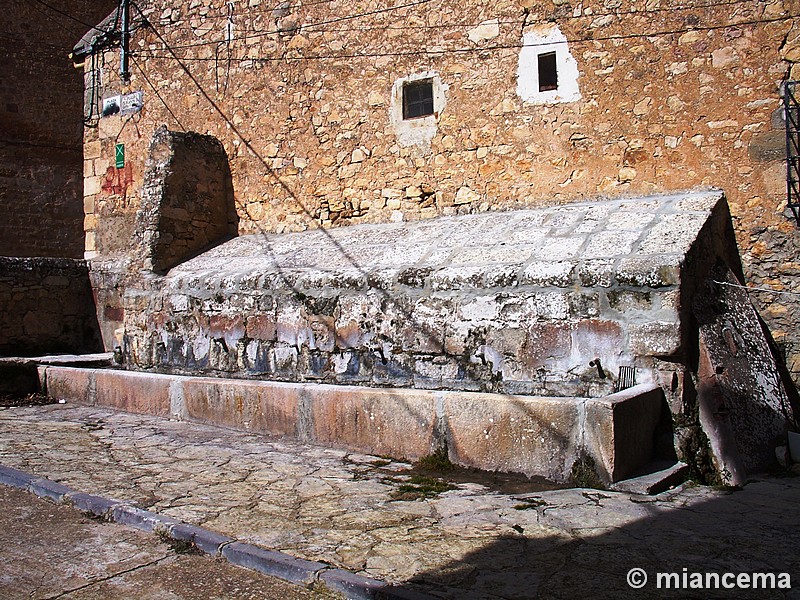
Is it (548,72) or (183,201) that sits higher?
(548,72)

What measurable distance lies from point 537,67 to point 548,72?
0.12m

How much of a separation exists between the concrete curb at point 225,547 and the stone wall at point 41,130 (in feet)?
41.8

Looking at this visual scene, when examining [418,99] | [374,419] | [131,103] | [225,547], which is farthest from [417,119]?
[225,547]

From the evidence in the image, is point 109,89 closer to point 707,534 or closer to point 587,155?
point 587,155

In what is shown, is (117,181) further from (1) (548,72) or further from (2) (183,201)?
(1) (548,72)

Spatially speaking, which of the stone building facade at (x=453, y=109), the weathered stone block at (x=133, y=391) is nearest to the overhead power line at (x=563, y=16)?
the stone building facade at (x=453, y=109)

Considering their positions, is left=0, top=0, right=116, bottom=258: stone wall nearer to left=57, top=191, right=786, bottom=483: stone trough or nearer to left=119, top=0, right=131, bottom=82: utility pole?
left=119, top=0, right=131, bottom=82: utility pole

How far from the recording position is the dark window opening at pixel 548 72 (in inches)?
246

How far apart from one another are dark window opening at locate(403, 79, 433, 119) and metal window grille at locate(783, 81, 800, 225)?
10.5 feet

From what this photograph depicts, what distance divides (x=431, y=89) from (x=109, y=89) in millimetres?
5025

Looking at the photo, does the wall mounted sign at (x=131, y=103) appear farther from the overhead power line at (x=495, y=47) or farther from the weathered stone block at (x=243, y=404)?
the weathered stone block at (x=243, y=404)

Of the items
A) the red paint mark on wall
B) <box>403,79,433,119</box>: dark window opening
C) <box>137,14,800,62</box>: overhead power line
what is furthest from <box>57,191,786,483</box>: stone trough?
the red paint mark on wall

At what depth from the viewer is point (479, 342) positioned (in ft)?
15.5

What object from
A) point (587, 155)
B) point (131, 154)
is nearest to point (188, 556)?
point (587, 155)
